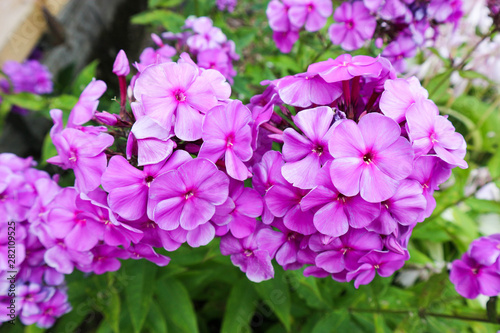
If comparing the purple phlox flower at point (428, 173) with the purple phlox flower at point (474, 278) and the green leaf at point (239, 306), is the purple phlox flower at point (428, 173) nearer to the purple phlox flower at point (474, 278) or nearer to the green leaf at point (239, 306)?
the purple phlox flower at point (474, 278)

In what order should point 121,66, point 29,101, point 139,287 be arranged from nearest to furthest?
point 121,66, point 139,287, point 29,101

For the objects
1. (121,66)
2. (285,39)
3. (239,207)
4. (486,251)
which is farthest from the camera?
(285,39)

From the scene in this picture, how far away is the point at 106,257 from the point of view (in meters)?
1.00

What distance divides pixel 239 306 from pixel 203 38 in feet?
3.26

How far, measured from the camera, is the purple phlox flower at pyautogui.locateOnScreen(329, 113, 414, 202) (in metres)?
0.70

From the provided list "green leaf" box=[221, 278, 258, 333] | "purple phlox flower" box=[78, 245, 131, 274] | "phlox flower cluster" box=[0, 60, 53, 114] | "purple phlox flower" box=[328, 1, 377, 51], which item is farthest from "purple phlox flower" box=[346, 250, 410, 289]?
"phlox flower cluster" box=[0, 60, 53, 114]

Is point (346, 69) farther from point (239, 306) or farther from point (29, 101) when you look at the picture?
point (29, 101)

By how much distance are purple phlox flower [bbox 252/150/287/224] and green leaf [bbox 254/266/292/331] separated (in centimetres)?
53

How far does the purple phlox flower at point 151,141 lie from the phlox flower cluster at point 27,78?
1.84m

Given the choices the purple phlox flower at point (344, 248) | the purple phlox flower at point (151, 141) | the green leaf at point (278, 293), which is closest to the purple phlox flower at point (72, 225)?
the purple phlox flower at point (151, 141)

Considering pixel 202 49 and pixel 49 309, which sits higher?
pixel 202 49

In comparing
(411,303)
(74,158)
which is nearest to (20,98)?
(74,158)

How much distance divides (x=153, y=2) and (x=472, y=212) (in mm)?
1990

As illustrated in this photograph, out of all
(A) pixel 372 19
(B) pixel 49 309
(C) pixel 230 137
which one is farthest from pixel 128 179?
(A) pixel 372 19
